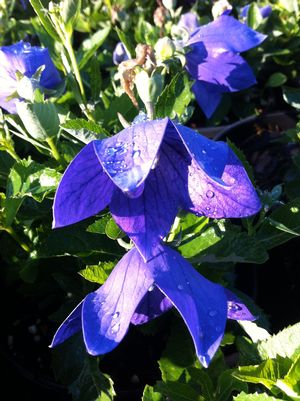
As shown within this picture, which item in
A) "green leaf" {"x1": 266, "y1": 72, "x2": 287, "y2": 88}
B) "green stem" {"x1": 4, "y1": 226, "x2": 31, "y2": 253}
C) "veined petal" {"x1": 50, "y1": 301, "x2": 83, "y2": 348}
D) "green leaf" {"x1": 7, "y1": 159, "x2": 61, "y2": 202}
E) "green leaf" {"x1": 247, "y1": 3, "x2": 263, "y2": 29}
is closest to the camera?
"veined petal" {"x1": 50, "y1": 301, "x2": 83, "y2": 348}

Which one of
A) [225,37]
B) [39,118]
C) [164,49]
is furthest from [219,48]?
[39,118]

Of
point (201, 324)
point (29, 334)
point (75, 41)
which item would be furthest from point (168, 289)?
point (75, 41)

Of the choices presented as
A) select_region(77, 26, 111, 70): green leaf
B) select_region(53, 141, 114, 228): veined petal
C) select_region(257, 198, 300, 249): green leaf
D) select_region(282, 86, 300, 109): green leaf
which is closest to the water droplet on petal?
select_region(53, 141, 114, 228): veined petal

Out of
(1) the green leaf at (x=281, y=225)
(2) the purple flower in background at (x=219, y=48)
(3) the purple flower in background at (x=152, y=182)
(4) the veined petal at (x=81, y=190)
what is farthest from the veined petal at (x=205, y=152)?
(2) the purple flower in background at (x=219, y=48)

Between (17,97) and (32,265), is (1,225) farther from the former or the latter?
(17,97)

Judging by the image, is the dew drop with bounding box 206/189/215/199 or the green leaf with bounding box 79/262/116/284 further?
the green leaf with bounding box 79/262/116/284

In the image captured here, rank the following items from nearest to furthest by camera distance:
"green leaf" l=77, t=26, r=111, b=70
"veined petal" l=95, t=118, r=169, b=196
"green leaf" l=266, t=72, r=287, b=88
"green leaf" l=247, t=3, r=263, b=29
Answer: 1. "veined petal" l=95, t=118, r=169, b=196
2. "green leaf" l=77, t=26, r=111, b=70
3. "green leaf" l=247, t=3, r=263, b=29
4. "green leaf" l=266, t=72, r=287, b=88

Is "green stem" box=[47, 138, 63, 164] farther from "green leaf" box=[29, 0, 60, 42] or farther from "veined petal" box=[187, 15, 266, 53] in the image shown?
"veined petal" box=[187, 15, 266, 53]
